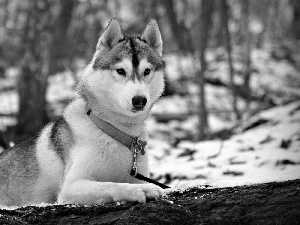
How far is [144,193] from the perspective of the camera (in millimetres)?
2582

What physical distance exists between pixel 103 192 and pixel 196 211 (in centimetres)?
62

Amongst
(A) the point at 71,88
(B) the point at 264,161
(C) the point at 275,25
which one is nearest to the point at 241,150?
(B) the point at 264,161

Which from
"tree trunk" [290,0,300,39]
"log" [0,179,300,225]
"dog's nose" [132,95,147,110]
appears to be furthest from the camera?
"tree trunk" [290,0,300,39]

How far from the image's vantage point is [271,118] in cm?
676

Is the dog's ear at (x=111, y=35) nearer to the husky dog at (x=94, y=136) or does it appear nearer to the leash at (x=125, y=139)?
the husky dog at (x=94, y=136)

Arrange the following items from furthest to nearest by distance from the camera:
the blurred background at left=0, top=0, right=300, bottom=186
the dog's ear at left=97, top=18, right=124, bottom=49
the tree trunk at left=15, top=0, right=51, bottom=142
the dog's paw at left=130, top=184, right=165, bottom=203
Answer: the tree trunk at left=15, top=0, right=51, bottom=142 < the blurred background at left=0, top=0, right=300, bottom=186 < the dog's ear at left=97, top=18, right=124, bottom=49 < the dog's paw at left=130, top=184, right=165, bottom=203

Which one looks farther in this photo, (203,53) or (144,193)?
(203,53)

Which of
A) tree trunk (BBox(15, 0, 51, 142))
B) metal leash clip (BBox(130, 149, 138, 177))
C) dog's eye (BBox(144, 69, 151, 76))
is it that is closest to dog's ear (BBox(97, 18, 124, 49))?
dog's eye (BBox(144, 69, 151, 76))

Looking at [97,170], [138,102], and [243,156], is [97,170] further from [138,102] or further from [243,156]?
[243,156]

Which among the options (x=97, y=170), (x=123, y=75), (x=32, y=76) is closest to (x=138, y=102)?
(x=123, y=75)

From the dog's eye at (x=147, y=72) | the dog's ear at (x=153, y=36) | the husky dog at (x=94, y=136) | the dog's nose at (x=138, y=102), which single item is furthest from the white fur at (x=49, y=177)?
the dog's ear at (x=153, y=36)

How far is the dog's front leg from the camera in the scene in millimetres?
2580

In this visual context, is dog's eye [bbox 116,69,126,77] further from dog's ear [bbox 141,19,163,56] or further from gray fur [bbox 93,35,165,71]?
dog's ear [bbox 141,19,163,56]

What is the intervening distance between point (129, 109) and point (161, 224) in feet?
3.10
